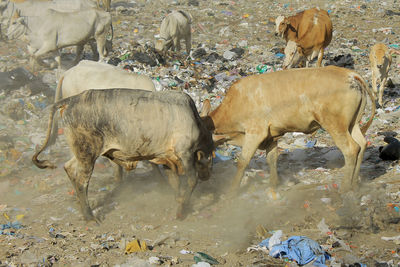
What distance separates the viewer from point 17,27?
1178 centimetres

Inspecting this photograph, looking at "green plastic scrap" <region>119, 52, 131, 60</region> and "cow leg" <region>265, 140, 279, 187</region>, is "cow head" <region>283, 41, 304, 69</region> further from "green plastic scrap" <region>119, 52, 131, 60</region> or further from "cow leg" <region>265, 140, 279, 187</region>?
"cow leg" <region>265, 140, 279, 187</region>

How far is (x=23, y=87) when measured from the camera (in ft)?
33.3

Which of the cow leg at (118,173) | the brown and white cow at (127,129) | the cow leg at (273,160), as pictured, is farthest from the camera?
the cow leg at (118,173)

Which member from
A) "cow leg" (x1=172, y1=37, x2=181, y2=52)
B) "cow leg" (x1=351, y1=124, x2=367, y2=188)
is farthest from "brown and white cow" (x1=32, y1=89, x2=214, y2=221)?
"cow leg" (x1=172, y1=37, x2=181, y2=52)

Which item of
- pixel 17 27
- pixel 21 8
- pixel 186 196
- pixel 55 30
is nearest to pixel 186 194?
pixel 186 196

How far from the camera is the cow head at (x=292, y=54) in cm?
1188

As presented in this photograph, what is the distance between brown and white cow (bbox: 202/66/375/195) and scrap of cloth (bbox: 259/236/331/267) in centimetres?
162

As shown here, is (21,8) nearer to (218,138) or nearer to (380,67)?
(218,138)

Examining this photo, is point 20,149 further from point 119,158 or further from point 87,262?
point 87,262

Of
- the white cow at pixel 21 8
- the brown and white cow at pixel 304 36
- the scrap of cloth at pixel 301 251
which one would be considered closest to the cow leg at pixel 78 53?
the white cow at pixel 21 8

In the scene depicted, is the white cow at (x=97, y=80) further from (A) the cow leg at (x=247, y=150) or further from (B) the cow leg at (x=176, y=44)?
(B) the cow leg at (x=176, y=44)

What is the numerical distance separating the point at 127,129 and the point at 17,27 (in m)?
7.45

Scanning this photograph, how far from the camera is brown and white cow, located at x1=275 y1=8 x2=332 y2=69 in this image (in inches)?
470

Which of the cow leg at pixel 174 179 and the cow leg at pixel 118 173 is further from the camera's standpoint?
the cow leg at pixel 118 173
